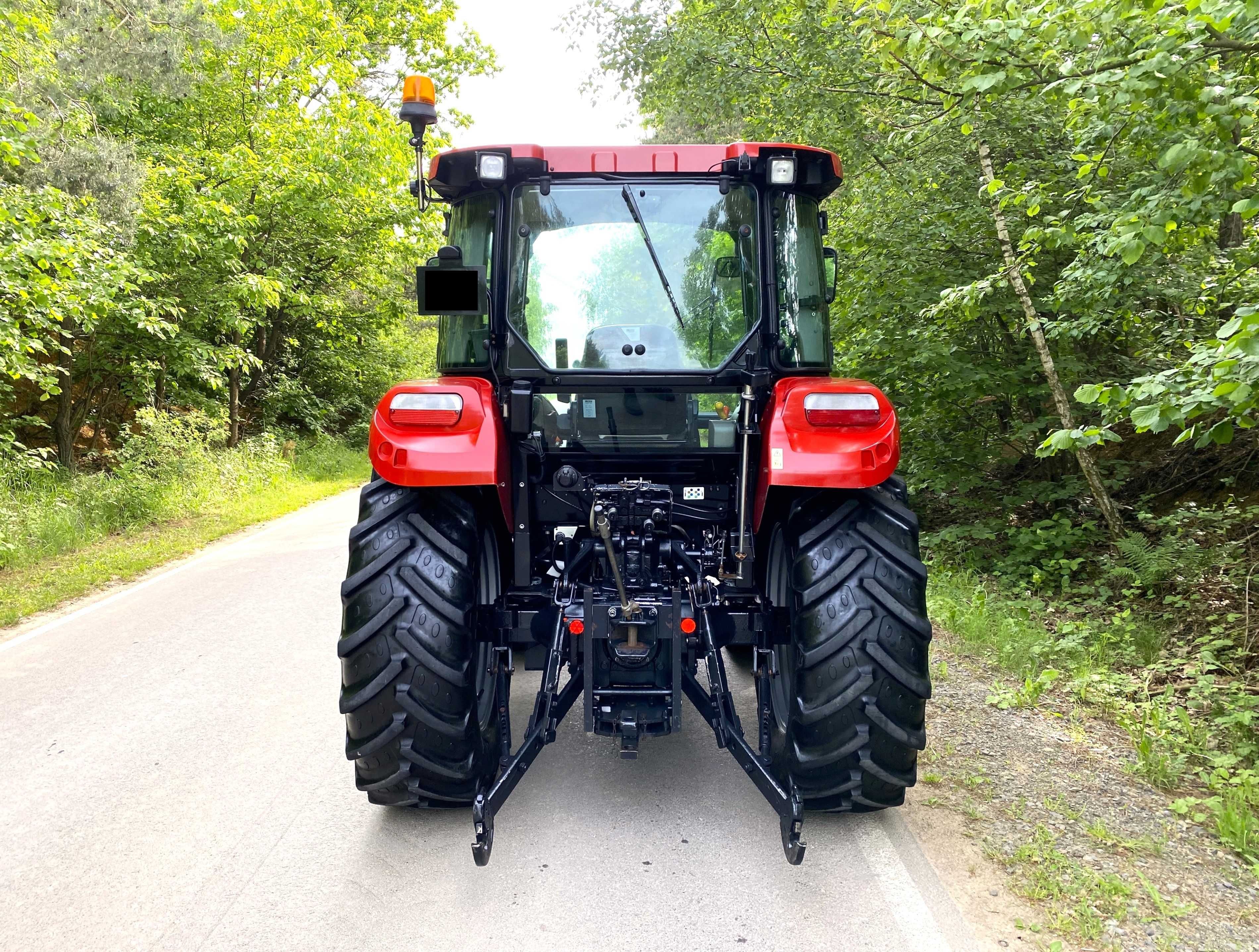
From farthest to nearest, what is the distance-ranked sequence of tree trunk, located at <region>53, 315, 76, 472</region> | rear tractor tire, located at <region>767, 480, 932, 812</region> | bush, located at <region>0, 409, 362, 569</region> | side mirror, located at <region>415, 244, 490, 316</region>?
tree trunk, located at <region>53, 315, 76, 472</region>, bush, located at <region>0, 409, 362, 569</region>, side mirror, located at <region>415, 244, 490, 316</region>, rear tractor tire, located at <region>767, 480, 932, 812</region>

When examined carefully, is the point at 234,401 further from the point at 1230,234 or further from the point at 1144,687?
the point at 1144,687

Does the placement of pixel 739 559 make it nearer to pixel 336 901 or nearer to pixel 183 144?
pixel 336 901

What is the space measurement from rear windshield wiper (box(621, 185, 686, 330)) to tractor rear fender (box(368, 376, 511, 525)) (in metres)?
0.78

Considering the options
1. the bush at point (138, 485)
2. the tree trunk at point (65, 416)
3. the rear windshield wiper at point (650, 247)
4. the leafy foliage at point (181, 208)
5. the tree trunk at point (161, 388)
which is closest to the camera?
the rear windshield wiper at point (650, 247)

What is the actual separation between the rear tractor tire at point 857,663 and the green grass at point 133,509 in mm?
6044

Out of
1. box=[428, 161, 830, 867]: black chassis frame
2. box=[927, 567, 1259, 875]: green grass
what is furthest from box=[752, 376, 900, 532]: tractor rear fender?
box=[927, 567, 1259, 875]: green grass

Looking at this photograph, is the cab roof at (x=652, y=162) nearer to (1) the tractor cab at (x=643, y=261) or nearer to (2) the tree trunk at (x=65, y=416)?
(1) the tractor cab at (x=643, y=261)

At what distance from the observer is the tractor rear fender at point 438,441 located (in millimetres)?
3152

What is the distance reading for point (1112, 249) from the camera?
3721 mm

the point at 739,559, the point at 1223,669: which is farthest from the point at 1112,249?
the point at 1223,669

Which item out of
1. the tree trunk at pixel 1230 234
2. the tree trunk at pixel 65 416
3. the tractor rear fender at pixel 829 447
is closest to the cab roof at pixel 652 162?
the tractor rear fender at pixel 829 447

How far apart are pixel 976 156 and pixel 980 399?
189 centimetres

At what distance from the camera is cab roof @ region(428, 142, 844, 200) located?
3420 millimetres

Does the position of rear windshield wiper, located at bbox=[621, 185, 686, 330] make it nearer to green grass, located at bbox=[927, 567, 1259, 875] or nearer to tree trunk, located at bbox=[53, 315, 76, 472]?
green grass, located at bbox=[927, 567, 1259, 875]
